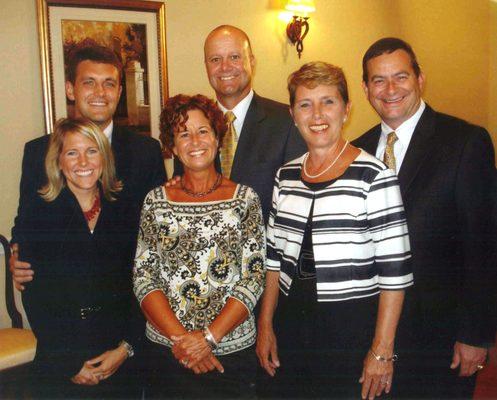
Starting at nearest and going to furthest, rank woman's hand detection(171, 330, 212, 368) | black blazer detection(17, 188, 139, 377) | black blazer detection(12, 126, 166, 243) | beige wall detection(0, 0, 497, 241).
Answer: woman's hand detection(171, 330, 212, 368)
black blazer detection(17, 188, 139, 377)
black blazer detection(12, 126, 166, 243)
beige wall detection(0, 0, 497, 241)

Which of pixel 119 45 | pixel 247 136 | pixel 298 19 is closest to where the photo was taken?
pixel 247 136

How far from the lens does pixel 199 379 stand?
1710 millimetres

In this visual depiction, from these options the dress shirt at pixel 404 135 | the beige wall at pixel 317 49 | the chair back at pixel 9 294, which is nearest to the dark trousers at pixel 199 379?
the dress shirt at pixel 404 135

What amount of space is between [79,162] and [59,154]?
93 millimetres

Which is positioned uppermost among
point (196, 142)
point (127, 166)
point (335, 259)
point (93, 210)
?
point (196, 142)

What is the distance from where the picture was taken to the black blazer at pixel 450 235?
1.71m

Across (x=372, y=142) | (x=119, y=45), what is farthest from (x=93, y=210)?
(x=119, y=45)

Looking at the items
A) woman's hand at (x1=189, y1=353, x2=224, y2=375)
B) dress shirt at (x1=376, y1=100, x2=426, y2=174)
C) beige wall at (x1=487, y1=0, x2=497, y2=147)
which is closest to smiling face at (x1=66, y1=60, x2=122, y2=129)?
woman's hand at (x1=189, y1=353, x2=224, y2=375)

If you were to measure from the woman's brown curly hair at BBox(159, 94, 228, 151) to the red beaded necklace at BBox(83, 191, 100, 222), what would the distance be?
1.17 ft

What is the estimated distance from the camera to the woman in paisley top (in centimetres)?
170

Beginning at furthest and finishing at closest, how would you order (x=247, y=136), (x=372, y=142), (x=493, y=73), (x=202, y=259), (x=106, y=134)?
(x=493, y=73)
(x=247, y=136)
(x=106, y=134)
(x=372, y=142)
(x=202, y=259)

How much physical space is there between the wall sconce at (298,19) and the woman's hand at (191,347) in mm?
2723

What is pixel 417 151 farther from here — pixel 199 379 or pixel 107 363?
pixel 107 363

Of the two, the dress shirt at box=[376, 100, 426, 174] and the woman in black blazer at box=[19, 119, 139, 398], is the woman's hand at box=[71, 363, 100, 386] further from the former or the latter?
the dress shirt at box=[376, 100, 426, 174]
